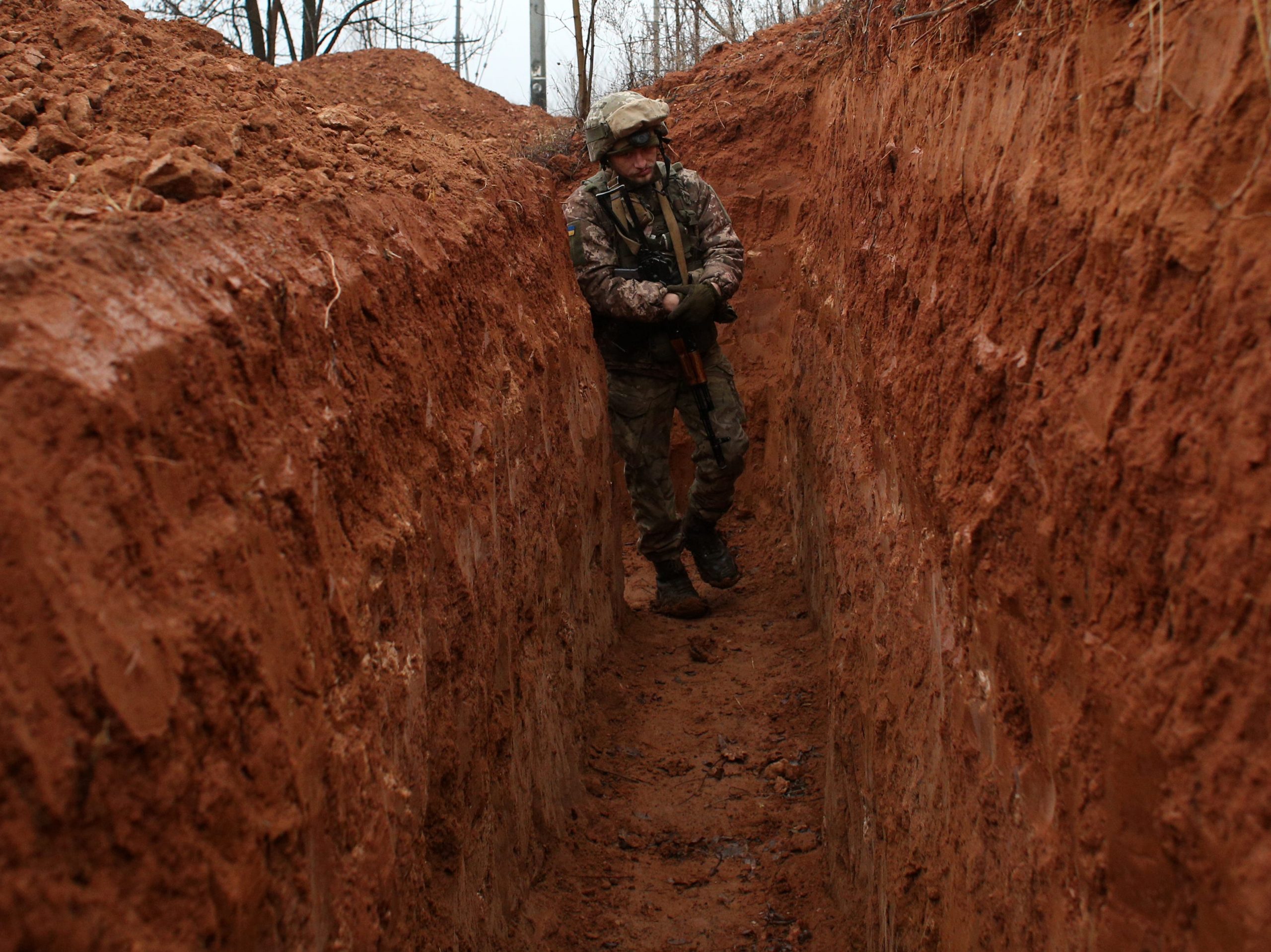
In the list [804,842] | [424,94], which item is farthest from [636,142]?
[424,94]

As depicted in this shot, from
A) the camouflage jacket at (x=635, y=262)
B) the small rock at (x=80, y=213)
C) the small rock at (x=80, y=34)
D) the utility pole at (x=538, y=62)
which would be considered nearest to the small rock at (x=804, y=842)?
the camouflage jacket at (x=635, y=262)

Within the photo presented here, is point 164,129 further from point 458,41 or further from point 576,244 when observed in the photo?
point 458,41

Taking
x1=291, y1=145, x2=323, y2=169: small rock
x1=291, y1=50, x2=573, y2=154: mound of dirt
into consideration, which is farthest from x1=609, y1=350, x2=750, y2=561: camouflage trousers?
x1=291, y1=50, x2=573, y2=154: mound of dirt

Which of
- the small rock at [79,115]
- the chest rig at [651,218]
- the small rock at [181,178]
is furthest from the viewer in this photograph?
the chest rig at [651,218]

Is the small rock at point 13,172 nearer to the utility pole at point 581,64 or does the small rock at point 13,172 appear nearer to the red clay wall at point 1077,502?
the red clay wall at point 1077,502

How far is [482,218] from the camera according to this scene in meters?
3.79

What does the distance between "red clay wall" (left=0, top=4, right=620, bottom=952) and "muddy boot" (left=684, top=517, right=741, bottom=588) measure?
2463mm

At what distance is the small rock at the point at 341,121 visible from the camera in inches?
148

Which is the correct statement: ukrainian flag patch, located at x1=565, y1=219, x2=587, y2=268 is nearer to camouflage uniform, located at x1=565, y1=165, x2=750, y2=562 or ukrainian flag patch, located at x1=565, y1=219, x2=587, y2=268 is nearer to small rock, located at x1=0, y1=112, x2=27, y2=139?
camouflage uniform, located at x1=565, y1=165, x2=750, y2=562

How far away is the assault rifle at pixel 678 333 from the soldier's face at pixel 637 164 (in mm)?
300

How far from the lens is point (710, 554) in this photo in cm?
622

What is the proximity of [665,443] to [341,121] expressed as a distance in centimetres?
270

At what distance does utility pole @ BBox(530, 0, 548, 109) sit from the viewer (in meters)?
12.0

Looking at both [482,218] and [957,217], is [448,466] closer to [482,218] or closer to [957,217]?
[482,218]
